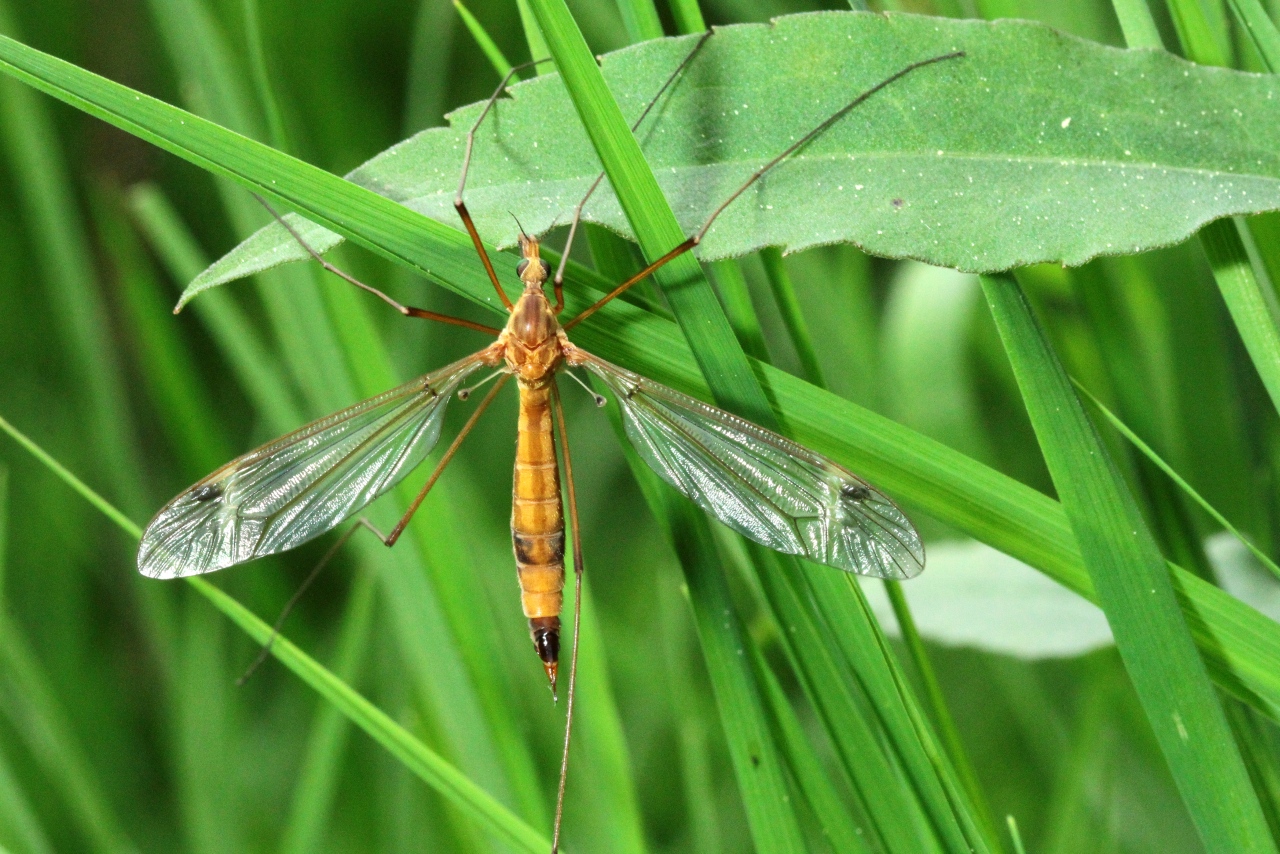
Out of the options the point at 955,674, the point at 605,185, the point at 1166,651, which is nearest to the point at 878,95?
the point at 605,185

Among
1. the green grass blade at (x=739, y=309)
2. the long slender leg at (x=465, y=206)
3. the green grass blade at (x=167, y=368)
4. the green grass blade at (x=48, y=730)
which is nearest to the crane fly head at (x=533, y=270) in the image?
the long slender leg at (x=465, y=206)

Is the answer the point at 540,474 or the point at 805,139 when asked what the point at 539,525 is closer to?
the point at 540,474

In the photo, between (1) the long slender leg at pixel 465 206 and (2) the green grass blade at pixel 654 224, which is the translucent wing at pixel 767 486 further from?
(1) the long slender leg at pixel 465 206

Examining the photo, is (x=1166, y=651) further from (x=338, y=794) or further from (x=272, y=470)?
(x=338, y=794)

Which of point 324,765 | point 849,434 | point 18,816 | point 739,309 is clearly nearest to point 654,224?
point 739,309

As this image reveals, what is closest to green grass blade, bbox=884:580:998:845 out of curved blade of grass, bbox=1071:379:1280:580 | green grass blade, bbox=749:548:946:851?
green grass blade, bbox=749:548:946:851

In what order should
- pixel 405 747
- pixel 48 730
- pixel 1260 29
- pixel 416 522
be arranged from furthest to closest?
pixel 48 730 → pixel 416 522 → pixel 405 747 → pixel 1260 29
